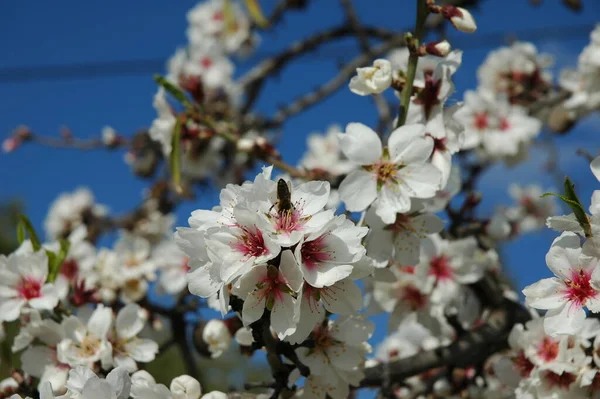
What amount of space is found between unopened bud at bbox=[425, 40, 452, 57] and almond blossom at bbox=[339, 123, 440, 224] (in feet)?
0.56

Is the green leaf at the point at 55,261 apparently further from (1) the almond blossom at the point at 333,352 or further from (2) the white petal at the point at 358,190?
(2) the white petal at the point at 358,190

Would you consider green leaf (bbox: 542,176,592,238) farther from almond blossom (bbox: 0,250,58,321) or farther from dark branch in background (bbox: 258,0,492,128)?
dark branch in background (bbox: 258,0,492,128)

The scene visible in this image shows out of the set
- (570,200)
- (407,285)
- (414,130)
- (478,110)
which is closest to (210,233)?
(414,130)

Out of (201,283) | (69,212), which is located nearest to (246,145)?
(201,283)

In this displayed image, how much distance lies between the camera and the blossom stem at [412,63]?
1.24 meters

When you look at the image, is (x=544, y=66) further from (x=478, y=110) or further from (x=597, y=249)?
(x=597, y=249)

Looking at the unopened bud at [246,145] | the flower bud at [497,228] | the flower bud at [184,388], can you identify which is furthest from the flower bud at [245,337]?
the flower bud at [497,228]

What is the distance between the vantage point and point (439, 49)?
1.25 metres

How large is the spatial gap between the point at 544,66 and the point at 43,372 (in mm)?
2323

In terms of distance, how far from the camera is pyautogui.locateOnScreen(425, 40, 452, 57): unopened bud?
1.25 m

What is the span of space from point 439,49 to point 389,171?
26cm

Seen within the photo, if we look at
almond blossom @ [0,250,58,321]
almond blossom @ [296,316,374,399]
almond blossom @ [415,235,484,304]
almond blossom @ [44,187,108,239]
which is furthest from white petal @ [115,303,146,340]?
almond blossom @ [44,187,108,239]

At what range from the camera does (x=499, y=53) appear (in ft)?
9.04

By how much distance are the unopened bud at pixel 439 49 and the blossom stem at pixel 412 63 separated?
0.08 feet
